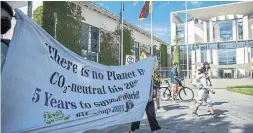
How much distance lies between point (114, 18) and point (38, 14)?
60.7ft

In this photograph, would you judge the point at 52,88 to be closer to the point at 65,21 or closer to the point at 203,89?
the point at 203,89

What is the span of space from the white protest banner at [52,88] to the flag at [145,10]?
639 inches

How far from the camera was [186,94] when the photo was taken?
1342 cm

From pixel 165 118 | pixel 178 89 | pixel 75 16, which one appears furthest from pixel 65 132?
pixel 75 16

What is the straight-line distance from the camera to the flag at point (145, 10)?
68.5 feet

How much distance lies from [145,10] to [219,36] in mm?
43572

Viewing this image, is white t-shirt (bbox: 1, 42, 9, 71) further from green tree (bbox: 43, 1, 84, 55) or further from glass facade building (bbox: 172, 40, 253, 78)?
glass facade building (bbox: 172, 40, 253, 78)

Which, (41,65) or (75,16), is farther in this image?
(75,16)

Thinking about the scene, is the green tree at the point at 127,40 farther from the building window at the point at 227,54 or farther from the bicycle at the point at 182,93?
the bicycle at the point at 182,93

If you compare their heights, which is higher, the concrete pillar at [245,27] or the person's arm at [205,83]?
the concrete pillar at [245,27]

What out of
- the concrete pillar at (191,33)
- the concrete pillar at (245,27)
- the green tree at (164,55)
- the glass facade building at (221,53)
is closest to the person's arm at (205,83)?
the glass facade building at (221,53)

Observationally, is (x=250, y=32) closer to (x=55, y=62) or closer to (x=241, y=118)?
(x=241, y=118)

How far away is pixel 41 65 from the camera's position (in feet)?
11.2

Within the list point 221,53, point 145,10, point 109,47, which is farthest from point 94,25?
point 221,53
